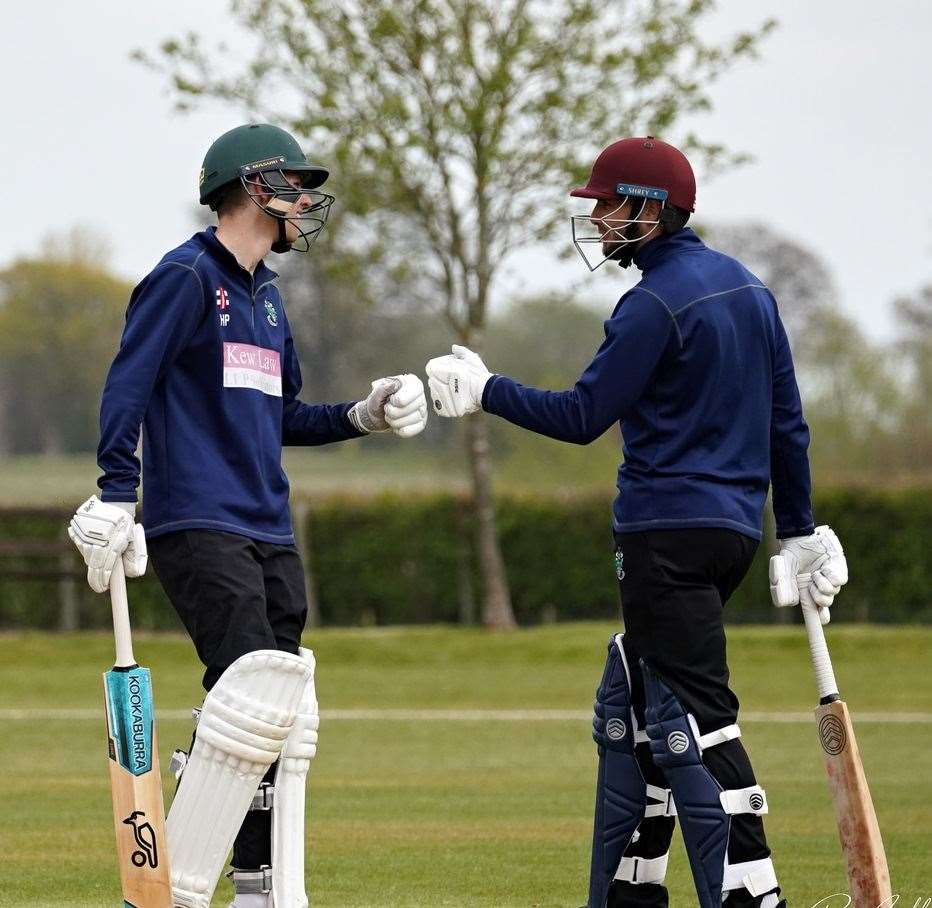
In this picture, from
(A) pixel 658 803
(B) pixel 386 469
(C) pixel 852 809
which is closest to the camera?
(C) pixel 852 809

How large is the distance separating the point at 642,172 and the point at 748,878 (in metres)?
1.72

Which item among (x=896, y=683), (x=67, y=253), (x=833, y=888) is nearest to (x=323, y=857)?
(x=833, y=888)

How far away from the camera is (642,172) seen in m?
4.67

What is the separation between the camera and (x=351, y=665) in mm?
15164

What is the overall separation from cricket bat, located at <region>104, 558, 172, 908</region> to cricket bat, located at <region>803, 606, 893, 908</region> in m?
1.61

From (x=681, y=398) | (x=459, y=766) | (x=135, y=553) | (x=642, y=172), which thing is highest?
(x=642, y=172)

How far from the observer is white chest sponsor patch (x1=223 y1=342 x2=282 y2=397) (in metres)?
4.67

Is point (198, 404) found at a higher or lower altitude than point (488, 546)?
higher

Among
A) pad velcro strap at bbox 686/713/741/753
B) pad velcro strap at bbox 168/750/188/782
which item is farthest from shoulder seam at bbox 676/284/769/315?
pad velcro strap at bbox 168/750/188/782

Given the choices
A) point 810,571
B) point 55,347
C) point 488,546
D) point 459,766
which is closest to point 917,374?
point 55,347

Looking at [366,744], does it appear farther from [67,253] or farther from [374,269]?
[67,253]

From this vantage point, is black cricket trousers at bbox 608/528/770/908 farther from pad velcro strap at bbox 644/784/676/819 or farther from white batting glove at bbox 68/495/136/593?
white batting glove at bbox 68/495/136/593

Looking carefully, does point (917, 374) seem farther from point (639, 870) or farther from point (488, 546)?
point (639, 870)

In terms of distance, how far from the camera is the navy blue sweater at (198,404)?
447 cm
